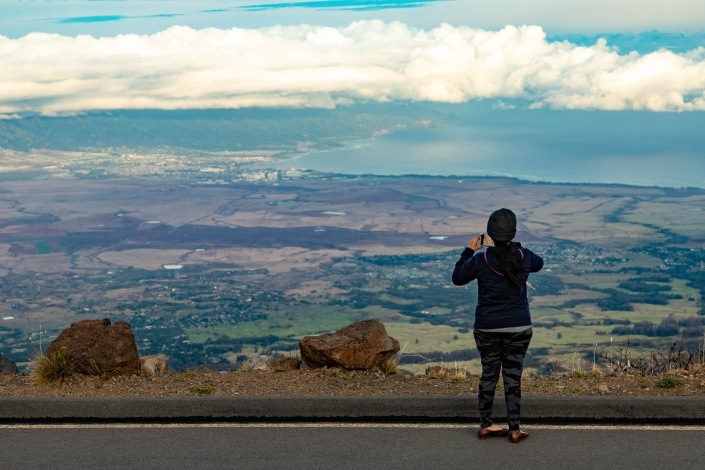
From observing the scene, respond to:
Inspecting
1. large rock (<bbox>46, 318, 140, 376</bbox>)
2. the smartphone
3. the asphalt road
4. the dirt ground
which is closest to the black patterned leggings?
the asphalt road

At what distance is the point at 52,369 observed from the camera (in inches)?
380

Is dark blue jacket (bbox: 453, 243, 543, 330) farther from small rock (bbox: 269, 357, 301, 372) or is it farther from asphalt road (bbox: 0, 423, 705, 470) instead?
small rock (bbox: 269, 357, 301, 372)

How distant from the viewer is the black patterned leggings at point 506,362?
7.34m

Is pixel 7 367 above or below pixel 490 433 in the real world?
below

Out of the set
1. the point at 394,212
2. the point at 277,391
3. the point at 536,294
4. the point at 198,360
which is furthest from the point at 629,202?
the point at 277,391

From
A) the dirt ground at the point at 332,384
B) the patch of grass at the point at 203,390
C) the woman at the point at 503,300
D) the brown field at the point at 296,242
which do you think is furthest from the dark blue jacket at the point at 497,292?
the brown field at the point at 296,242

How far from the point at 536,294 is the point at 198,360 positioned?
163ft

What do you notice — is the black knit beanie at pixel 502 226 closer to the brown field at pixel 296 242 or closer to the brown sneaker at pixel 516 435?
the brown sneaker at pixel 516 435

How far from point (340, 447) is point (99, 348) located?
3515 mm

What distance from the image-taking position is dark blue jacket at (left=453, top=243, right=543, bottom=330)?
729cm

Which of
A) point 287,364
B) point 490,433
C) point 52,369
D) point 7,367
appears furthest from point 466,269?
point 7,367

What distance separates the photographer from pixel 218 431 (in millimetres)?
7891

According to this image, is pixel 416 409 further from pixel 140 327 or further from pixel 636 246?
pixel 636 246

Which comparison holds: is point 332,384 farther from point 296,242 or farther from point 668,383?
point 296,242
